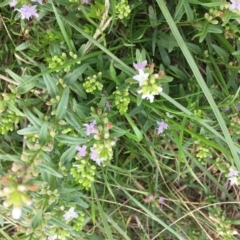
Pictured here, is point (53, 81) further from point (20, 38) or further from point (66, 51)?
point (20, 38)

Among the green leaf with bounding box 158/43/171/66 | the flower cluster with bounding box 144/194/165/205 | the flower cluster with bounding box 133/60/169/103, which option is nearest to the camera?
the flower cluster with bounding box 133/60/169/103

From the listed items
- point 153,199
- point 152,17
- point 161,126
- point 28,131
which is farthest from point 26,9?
point 153,199

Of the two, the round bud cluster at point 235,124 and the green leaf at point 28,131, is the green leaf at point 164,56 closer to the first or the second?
the round bud cluster at point 235,124

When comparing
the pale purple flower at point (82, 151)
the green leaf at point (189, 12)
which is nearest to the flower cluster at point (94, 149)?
the pale purple flower at point (82, 151)

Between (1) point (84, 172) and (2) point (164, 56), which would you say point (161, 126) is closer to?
(2) point (164, 56)

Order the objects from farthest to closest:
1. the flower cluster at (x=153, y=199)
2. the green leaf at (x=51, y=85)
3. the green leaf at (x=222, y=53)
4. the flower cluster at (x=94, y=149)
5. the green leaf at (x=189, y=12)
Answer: the flower cluster at (x=153, y=199)
the green leaf at (x=222, y=53)
the green leaf at (x=189, y=12)
the green leaf at (x=51, y=85)
the flower cluster at (x=94, y=149)

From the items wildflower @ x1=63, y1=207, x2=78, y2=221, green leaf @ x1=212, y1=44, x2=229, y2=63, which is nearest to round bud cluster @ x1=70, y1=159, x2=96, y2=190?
wildflower @ x1=63, y1=207, x2=78, y2=221

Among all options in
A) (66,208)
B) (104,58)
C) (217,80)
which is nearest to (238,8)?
(217,80)

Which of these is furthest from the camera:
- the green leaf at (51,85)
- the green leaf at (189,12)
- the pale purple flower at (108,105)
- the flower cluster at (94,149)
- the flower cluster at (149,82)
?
the pale purple flower at (108,105)

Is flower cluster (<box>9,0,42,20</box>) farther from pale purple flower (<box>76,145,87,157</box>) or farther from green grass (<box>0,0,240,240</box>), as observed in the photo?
pale purple flower (<box>76,145,87,157</box>)
